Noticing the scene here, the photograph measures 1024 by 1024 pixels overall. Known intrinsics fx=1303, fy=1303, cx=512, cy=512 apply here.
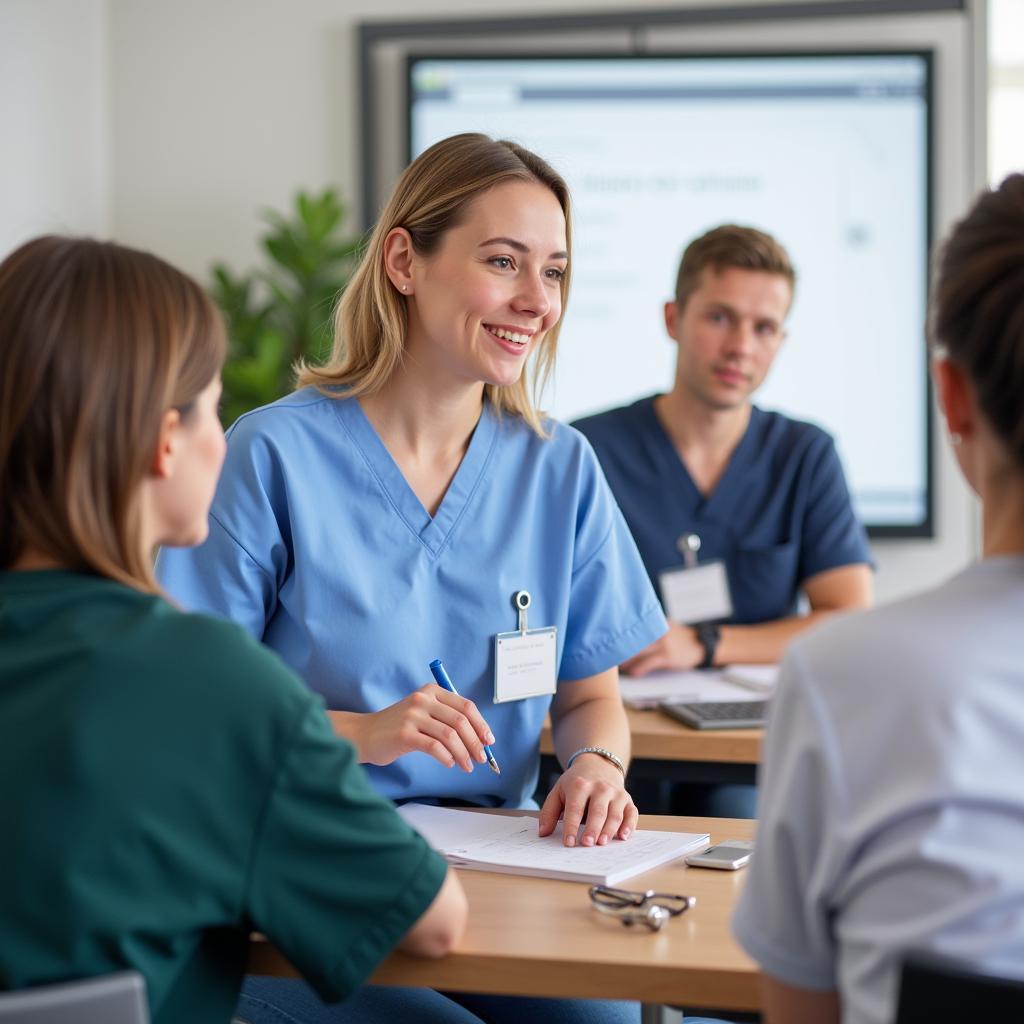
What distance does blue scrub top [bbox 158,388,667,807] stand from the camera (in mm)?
1604

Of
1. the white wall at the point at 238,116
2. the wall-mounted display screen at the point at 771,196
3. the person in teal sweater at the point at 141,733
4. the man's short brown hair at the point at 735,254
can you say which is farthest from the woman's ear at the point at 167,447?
the white wall at the point at 238,116

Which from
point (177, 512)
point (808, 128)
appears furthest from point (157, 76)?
point (177, 512)

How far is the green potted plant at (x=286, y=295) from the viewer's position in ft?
11.8

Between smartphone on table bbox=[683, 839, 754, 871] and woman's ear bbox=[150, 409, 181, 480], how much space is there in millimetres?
647

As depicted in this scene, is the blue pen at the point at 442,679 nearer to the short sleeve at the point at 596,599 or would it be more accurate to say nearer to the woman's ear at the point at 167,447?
the short sleeve at the point at 596,599

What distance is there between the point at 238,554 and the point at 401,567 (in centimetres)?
20

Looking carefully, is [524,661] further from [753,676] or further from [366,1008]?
[753,676]

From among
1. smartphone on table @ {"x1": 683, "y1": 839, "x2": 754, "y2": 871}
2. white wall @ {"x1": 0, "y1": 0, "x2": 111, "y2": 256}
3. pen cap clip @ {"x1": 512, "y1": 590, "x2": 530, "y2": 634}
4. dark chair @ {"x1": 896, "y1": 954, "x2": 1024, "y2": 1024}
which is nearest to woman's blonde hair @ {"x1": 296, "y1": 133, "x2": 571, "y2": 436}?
pen cap clip @ {"x1": 512, "y1": 590, "x2": 530, "y2": 634}

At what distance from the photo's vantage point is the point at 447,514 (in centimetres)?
170

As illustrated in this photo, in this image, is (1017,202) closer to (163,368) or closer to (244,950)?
(163,368)

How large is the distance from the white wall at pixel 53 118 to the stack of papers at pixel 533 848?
7.32 feet

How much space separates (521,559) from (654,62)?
8.18 feet

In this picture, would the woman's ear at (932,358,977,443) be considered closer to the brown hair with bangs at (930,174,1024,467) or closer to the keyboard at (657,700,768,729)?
the brown hair with bangs at (930,174,1024,467)

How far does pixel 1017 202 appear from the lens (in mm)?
860
